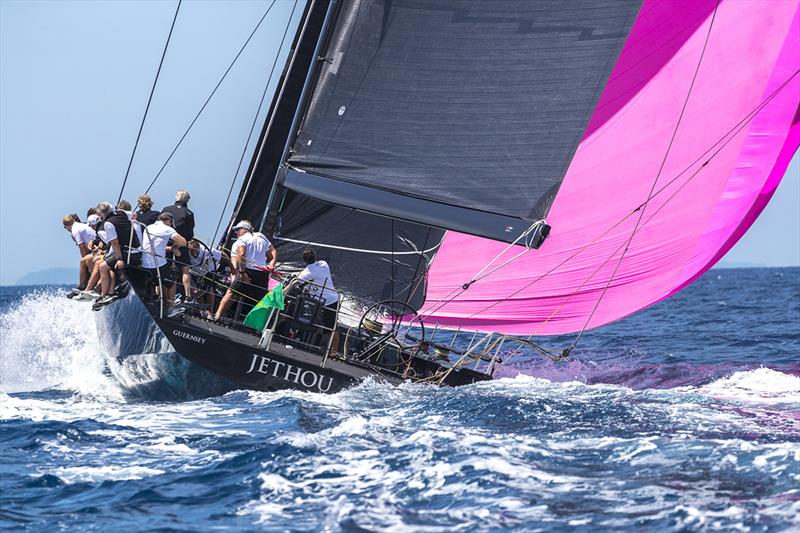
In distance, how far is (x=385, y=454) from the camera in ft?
24.5

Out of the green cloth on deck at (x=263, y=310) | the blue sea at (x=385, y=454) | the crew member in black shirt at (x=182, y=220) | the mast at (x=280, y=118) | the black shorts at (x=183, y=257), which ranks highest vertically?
the mast at (x=280, y=118)

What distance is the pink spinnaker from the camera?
12375mm

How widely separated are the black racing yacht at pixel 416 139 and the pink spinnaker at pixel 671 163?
77.2 inches

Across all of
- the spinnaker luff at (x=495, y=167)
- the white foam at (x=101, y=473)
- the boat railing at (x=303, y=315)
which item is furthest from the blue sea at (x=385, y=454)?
the spinnaker luff at (x=495, y=167)

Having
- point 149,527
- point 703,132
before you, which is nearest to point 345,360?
point 149,527

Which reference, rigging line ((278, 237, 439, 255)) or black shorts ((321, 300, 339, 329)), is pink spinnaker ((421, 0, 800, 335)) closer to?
rigging line ((278, 237, 439, 255))

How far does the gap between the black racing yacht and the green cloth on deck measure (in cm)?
8

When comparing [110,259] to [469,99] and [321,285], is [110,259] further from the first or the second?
[469,99]

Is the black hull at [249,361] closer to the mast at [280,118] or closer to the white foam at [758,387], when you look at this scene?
the mast at [280,118]

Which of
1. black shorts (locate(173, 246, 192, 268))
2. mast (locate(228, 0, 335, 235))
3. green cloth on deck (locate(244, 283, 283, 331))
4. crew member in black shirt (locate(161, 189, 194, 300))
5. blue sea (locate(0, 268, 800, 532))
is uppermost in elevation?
mast (locate(228, 0, 335, 235))

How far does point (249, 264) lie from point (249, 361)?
150 centimetres

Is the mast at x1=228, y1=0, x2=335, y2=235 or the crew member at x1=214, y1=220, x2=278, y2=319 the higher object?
the mast at x1=228, y1=0, x2=335, y2=235

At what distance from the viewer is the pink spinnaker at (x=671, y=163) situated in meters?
12.4

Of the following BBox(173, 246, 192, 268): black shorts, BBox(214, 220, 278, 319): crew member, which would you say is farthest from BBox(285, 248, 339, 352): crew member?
BBox(173, 246, 192, 268): black shorts
